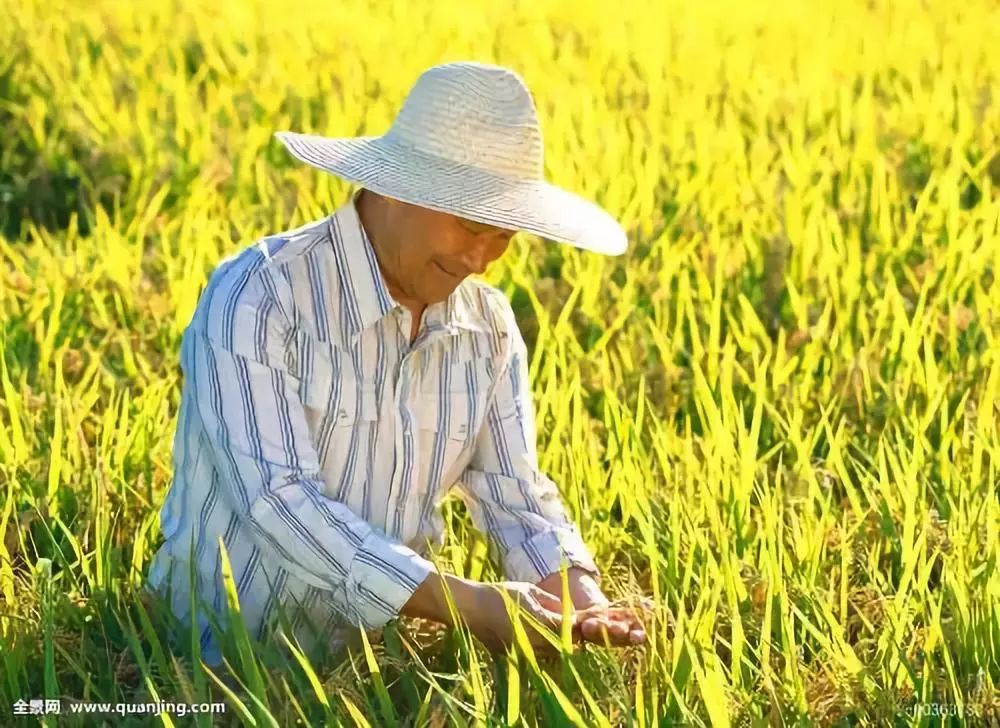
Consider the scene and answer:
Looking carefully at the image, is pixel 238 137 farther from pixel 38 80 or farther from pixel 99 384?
pixel 99 384

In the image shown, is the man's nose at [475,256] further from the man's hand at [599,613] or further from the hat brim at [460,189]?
the man's hand at [599,613]

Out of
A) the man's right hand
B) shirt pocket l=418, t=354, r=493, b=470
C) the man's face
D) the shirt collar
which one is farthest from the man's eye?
the man's right hand

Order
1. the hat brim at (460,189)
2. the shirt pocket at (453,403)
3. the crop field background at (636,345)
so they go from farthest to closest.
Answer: the shirt pocket at (453,403), the crop field background at (636,345), the hat brim at (460,189)

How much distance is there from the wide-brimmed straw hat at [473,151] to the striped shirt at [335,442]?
0.09 m

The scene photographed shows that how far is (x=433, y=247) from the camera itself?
1837mm

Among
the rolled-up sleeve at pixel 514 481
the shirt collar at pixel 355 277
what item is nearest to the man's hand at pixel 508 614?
the rolled-up sleeve at pixel 514 481

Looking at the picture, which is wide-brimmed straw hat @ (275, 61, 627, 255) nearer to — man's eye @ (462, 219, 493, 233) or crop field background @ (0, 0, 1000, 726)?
man's eye @ (462, 219, 493, 233)

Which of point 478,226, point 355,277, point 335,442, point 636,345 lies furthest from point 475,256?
point 636,345

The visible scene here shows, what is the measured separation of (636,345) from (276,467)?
4.14ft

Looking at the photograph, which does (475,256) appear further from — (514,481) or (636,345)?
(636,345)

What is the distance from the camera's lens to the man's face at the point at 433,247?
1819 mm

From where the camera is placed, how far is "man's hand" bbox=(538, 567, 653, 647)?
1.80 meters

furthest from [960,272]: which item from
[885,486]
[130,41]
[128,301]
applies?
[130,41]

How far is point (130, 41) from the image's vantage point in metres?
5.36
